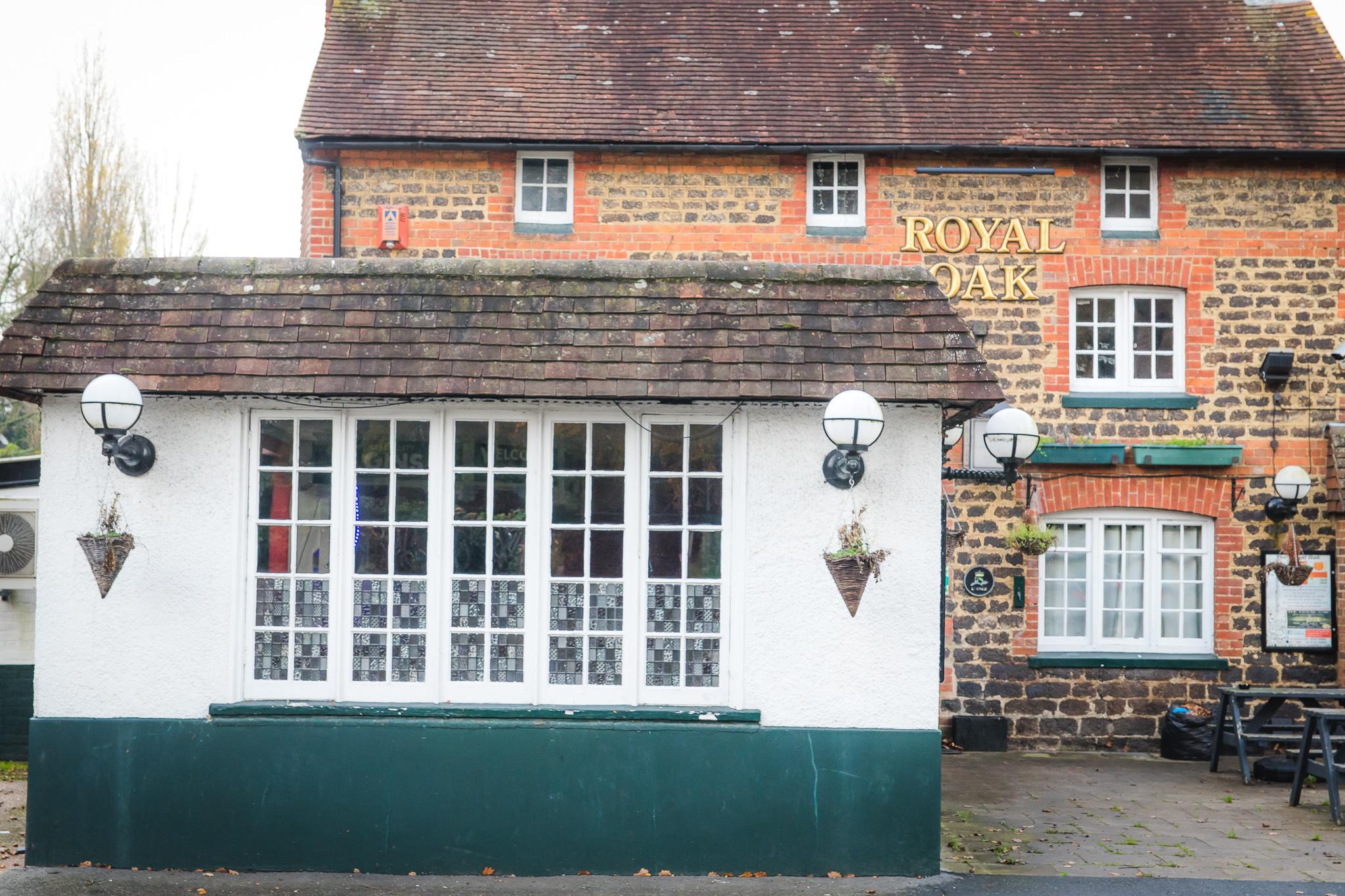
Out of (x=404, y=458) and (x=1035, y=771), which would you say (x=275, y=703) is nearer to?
(x=404, y=458)

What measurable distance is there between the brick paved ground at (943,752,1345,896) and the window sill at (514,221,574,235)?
676 centimetres

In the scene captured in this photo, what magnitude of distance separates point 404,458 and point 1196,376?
9.37 m

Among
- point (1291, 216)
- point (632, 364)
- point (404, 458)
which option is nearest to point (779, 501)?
point (632, 364)

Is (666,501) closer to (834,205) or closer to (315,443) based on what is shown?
(315,443)

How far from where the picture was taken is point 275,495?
757 centimetres

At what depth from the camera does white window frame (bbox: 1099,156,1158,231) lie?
45.1 ft

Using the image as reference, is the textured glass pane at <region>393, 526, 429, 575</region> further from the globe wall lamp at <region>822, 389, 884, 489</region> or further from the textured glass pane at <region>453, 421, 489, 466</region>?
the globe wall lamp at <region>822, 389, 884, 489</region>

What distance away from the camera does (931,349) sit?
751cm

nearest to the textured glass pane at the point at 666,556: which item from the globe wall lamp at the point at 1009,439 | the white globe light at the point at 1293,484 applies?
the globe wall lamp at the point at 1009,439

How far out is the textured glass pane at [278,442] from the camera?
758 cm

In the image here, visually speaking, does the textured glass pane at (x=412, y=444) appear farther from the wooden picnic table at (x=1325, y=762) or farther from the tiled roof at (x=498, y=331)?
the wooden picnic table at (x=1325, y=762)

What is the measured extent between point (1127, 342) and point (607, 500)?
8293 millimetres

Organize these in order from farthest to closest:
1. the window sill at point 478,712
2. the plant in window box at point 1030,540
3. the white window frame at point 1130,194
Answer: the white window frame at point 1130,194 → the plant in window box at point 1030,540 → the window sill at point 478,712

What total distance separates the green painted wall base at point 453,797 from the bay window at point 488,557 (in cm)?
29
